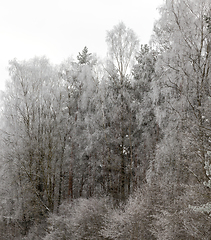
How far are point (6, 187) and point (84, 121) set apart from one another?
646 cm

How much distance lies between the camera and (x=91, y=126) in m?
17.1

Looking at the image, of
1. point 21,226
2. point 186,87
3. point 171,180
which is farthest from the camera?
point 21,226

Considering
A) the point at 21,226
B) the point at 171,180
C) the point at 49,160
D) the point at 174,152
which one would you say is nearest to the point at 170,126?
the point at 174,152

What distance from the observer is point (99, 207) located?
1143 cm

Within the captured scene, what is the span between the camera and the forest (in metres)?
11.0

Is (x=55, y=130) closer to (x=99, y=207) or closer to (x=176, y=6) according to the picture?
(x=99, y=207)

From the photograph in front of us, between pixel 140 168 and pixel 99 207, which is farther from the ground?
pixel 140 168

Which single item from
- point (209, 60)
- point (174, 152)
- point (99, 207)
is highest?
point (209, 60)

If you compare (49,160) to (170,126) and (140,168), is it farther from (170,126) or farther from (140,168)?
(170,126)

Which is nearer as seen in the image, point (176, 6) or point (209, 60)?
point (209, 60)

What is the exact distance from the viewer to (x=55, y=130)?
17.3 m

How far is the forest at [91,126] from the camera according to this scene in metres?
11.0

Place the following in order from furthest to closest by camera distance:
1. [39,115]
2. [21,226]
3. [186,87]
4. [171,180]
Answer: [39,115]
[21,226]
[186,87]
[171,180]

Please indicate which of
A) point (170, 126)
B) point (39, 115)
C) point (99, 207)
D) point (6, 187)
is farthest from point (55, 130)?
point (170, 126)
